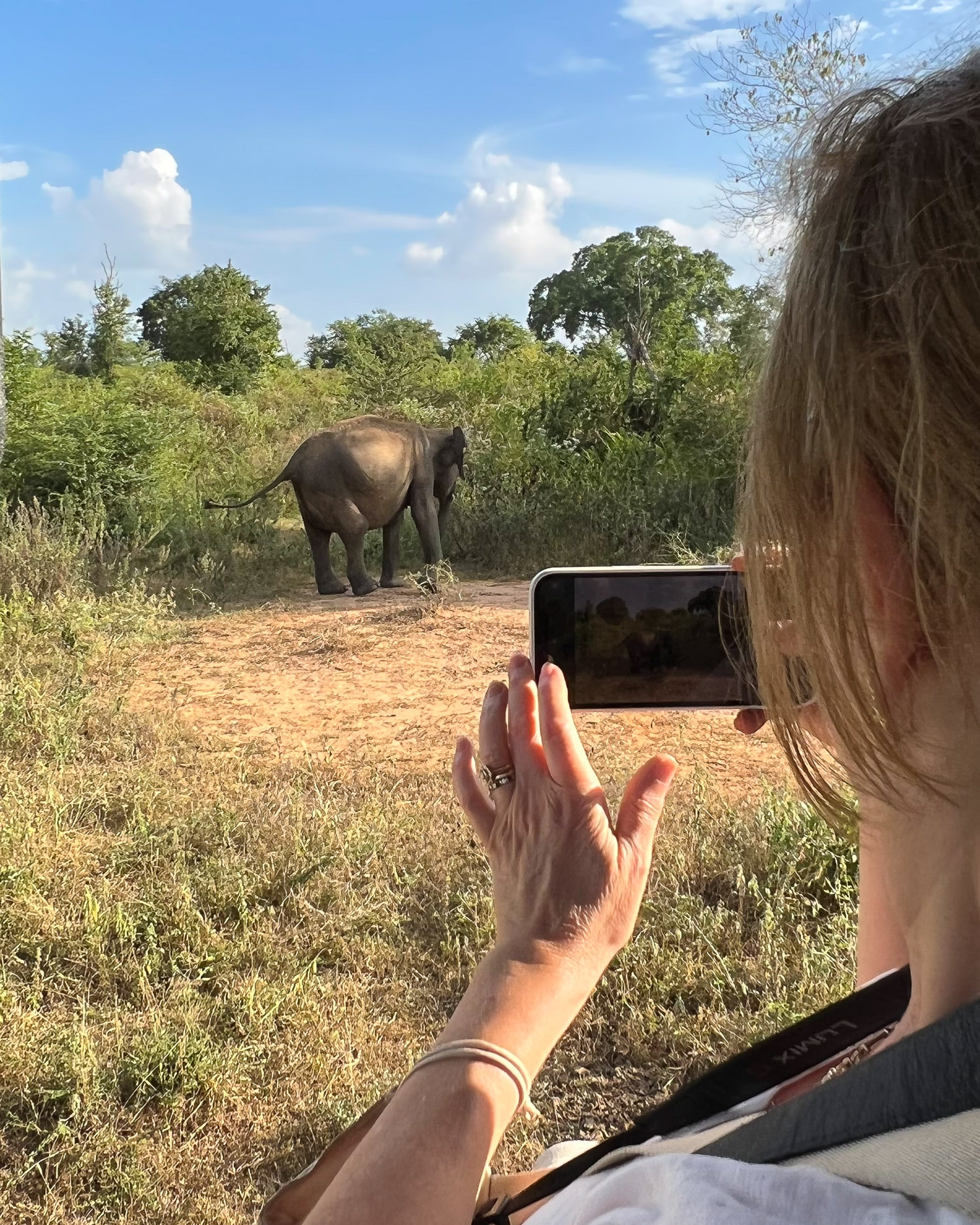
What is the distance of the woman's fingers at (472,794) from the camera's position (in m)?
0.99

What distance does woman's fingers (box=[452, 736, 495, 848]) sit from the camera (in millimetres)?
988

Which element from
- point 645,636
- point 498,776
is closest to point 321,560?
point 645,636

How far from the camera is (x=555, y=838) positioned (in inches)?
35.6

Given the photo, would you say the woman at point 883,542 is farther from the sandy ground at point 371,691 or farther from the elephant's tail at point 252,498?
the elephant's tail at point 252,498

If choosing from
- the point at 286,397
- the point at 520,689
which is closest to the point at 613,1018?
the point at 520,689

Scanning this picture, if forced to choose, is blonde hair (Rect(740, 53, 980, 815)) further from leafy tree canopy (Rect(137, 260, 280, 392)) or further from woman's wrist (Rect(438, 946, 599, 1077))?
leafy tree canopy (Rect(137, 260, 280, 392))

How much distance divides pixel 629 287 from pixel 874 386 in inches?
1130

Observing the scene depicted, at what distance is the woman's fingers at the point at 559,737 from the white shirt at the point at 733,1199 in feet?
1.17

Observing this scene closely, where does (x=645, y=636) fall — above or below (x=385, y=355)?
below

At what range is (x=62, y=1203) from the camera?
1.76 metres

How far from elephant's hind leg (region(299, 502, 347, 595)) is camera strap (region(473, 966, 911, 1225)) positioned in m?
7.19

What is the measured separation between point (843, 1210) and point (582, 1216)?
16 cm

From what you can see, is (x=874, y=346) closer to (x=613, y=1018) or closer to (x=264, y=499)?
(x=613, y=1018)

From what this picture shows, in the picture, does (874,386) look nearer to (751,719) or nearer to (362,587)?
(751,719)
